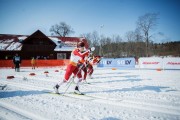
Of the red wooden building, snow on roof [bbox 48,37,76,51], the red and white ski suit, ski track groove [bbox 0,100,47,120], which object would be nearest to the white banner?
the red and white ski suit

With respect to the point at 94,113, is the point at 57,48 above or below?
above

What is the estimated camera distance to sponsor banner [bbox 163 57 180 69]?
19.5 m

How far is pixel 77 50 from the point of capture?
732cm

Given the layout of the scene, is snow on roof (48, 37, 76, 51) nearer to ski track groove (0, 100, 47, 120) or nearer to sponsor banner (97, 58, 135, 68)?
sponsor banner (97, 58, 135, 68)

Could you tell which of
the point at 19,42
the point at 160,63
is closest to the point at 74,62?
the point at 160,63

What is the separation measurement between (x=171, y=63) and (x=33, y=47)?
111 feet

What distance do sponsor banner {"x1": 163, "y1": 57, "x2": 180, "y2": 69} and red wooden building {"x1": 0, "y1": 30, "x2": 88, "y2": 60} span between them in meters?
28.5

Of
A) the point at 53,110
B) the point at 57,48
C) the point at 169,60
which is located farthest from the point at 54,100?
the point at 57,48

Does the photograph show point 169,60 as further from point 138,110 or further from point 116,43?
point 116,43

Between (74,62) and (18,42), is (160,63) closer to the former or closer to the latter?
(74,62)

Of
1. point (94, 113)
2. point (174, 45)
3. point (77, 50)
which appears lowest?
point (94, 113)

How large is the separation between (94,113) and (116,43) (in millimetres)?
58793

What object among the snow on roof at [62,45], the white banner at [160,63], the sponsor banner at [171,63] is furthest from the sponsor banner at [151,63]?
the snow on roof at [62,45]

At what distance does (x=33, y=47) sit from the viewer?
147ft
